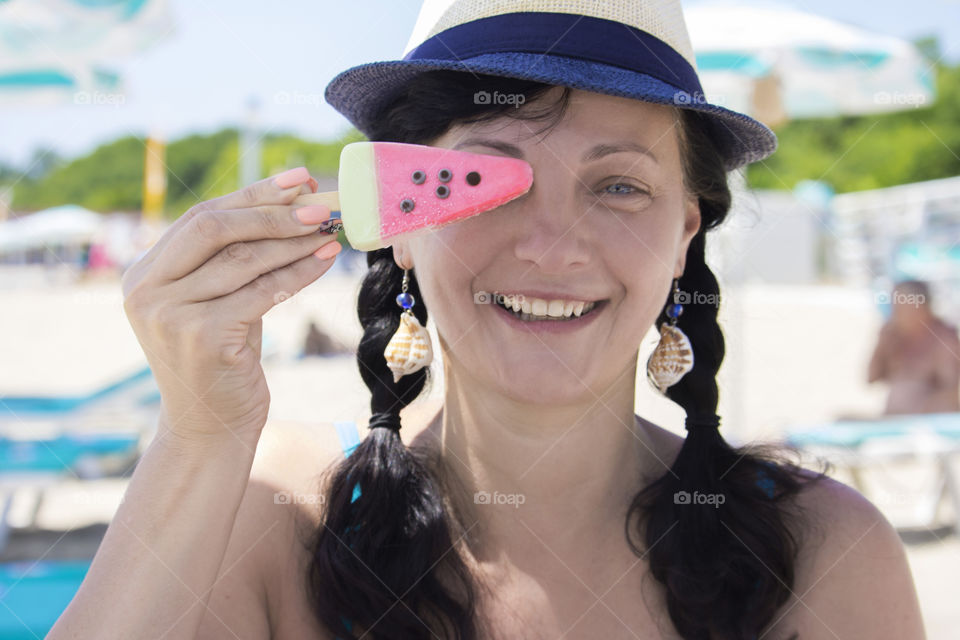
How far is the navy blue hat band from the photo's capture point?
1.82m

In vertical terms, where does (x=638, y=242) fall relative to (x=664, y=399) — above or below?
above

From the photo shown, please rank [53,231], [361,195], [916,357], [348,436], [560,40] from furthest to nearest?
1. [53,231]
2. [916,357]
3. [348,436]
4. [560,40]
5. [361,195]

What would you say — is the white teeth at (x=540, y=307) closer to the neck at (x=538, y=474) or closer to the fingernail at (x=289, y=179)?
the neck at (x=538, y=474)

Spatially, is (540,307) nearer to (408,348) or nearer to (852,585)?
(408,348)

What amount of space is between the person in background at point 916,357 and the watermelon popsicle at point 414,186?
22.7 feet

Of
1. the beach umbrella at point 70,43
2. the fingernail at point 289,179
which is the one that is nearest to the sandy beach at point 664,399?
the fingernail at point 289,179

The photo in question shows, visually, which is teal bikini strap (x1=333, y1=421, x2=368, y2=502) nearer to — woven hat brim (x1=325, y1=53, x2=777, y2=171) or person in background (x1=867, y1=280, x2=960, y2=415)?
woven hat brim (x1=325, y1=53, x2=777, y2=171)

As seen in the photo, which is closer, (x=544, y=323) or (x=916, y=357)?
(x=544, y=323)

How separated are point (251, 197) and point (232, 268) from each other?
15 cm

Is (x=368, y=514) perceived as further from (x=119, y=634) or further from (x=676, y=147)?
(x=676, y=147)

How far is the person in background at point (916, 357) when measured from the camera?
7160mm

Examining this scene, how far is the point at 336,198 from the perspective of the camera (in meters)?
1.67

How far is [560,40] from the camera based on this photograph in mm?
1822

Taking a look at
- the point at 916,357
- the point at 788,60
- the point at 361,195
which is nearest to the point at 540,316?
the point at 361,195
